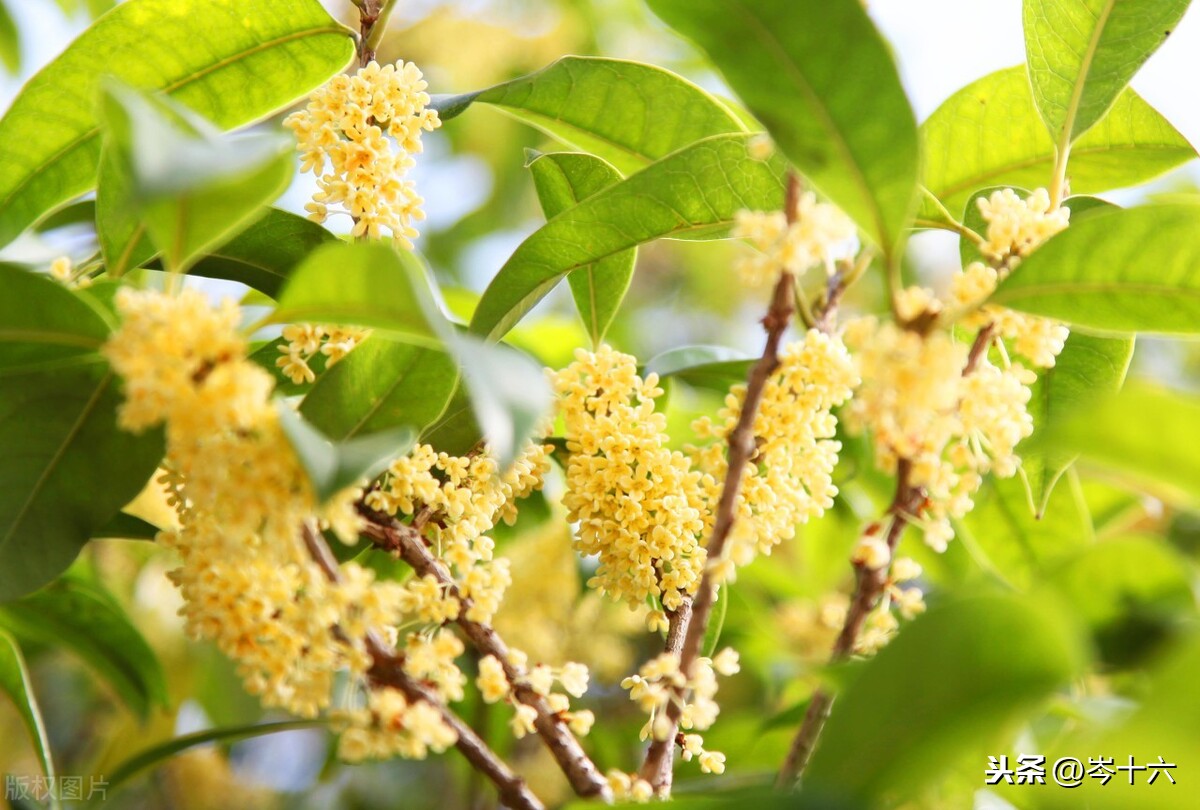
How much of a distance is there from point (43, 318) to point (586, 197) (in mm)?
506

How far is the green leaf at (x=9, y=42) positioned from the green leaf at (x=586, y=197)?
172 cm

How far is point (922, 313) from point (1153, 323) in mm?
224

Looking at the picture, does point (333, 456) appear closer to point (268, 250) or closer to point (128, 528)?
point (268, 250)

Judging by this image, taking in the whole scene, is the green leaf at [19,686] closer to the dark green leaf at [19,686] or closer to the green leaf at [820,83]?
the dark green leaf at [19,686]

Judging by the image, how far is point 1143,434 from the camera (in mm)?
656

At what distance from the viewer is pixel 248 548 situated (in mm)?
719

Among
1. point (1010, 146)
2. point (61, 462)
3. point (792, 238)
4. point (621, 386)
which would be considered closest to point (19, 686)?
point (61, 462)

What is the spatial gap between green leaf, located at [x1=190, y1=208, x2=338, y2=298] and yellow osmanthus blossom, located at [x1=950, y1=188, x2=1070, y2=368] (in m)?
0.60

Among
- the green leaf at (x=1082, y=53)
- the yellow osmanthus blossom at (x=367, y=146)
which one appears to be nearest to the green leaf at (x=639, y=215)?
the yellow osmanthus blossom at (x=367, y=146)

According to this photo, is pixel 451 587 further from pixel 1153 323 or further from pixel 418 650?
pixel 1153 323

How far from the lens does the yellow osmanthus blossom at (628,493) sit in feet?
3.00

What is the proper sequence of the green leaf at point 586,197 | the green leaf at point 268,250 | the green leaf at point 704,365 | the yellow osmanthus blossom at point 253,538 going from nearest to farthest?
the yellow osmanthus blossom at point 253,538 < the green leaf at point 268,250 < the green leaf at point 586,197 < the green leaf at point 704,365

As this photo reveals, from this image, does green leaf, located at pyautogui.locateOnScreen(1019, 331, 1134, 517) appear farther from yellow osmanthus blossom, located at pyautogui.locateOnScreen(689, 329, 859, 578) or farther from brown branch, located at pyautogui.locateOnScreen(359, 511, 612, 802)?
brown branch, located at pyautogui.locateOnScreen(359, 511, 612, 802)

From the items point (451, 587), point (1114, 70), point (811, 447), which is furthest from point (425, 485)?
point (1114, 70)
